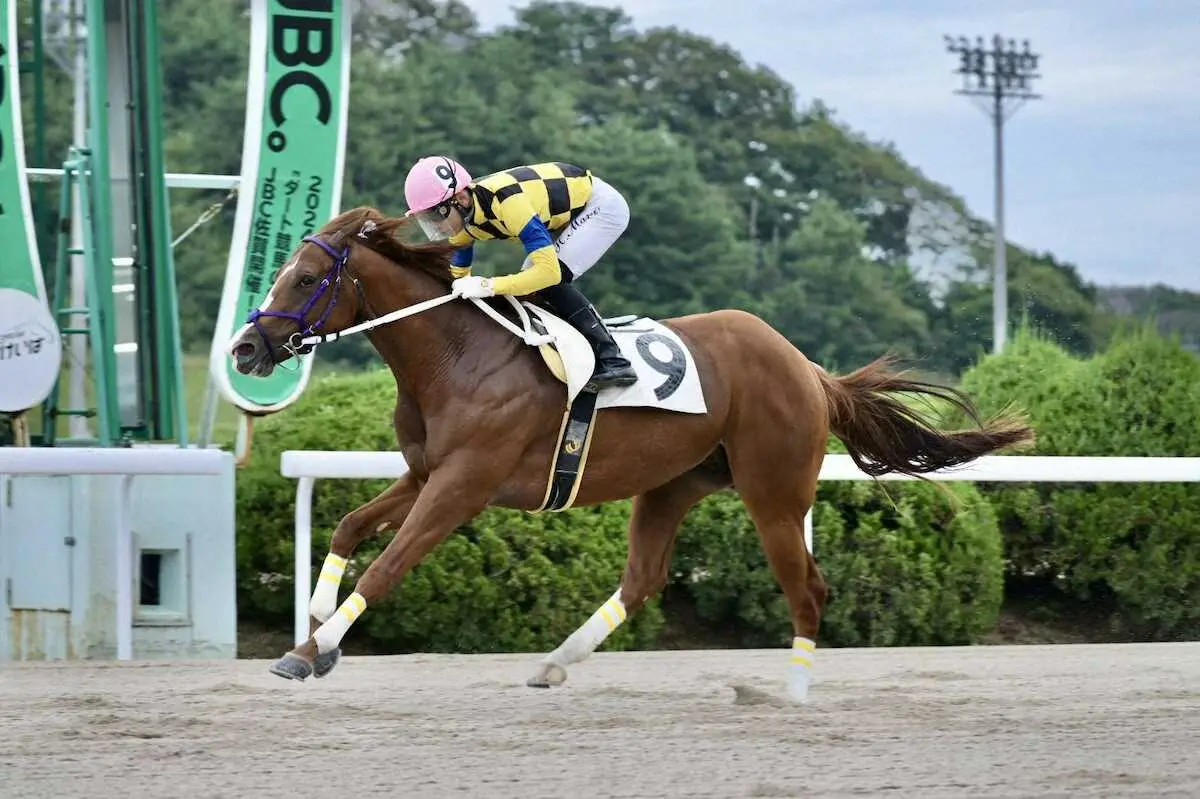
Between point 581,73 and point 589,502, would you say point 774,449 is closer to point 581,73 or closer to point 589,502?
point 589,502

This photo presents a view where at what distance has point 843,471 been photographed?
21.1 ft

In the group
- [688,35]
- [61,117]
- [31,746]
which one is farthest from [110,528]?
[688,35]

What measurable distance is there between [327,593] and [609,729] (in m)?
0.93

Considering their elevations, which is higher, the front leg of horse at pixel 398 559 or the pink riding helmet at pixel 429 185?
the pink riding helmet at pixel 429 185

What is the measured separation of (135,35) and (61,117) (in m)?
20.2

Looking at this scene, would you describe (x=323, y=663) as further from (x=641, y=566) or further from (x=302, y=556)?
(x=302, y=556)

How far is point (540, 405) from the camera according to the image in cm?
502

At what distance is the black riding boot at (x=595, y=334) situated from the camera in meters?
5.09

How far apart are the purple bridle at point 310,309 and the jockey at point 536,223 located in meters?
0.27

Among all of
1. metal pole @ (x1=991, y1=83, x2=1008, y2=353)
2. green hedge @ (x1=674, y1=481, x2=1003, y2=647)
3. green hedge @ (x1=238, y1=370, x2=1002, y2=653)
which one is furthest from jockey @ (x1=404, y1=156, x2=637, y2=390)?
metal pole @ (x1=991, y1=83, x2=1008, y2=353)

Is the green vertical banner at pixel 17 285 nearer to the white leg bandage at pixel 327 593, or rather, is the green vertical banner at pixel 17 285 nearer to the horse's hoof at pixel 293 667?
the white leg bandage at pixel 327 593

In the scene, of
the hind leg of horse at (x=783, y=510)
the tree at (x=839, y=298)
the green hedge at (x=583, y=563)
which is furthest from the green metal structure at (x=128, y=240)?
the tree at (x=839, y=298)

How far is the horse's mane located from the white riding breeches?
1.31 ft

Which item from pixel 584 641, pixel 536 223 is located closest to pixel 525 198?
pixel 536 223
